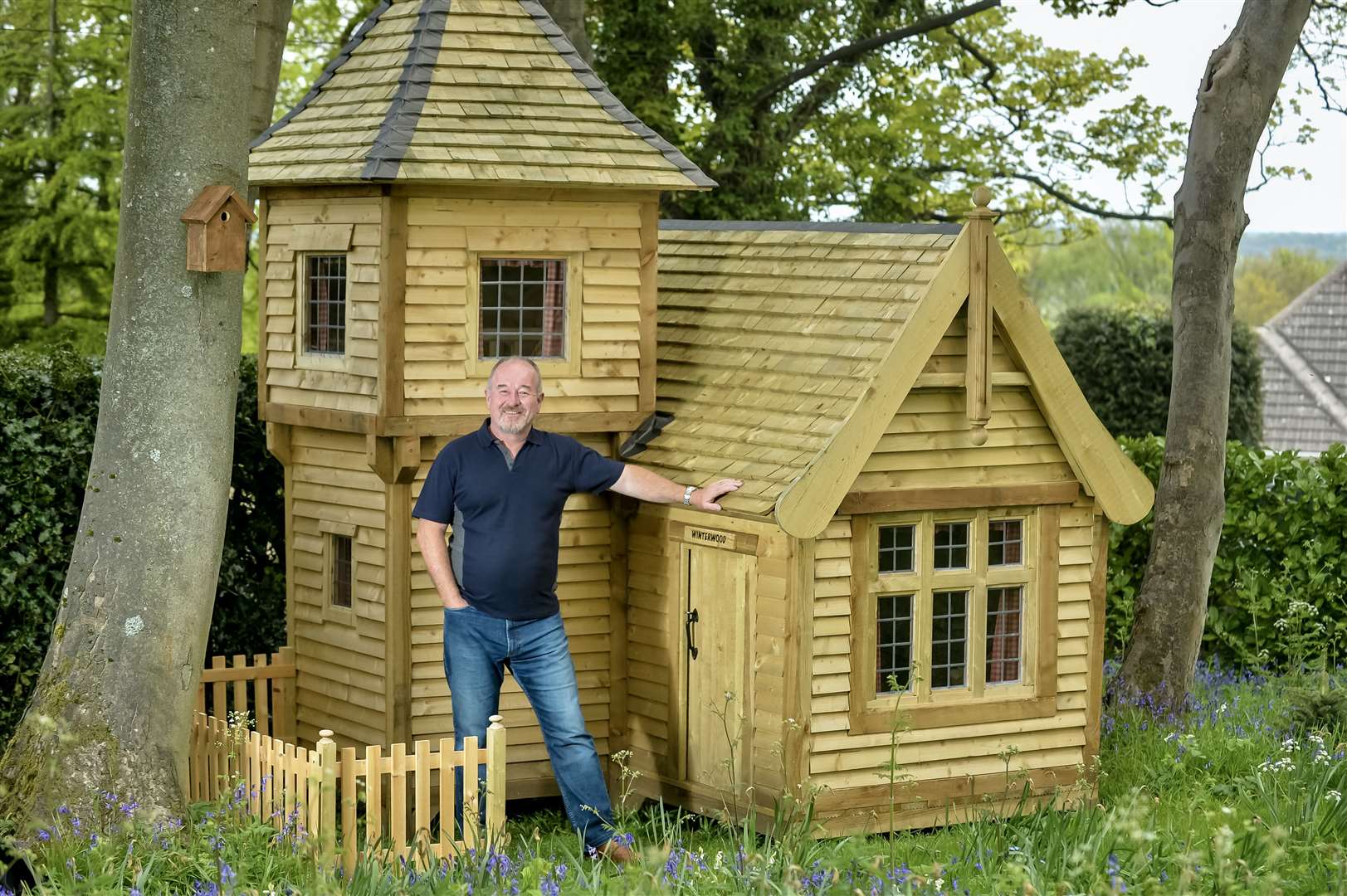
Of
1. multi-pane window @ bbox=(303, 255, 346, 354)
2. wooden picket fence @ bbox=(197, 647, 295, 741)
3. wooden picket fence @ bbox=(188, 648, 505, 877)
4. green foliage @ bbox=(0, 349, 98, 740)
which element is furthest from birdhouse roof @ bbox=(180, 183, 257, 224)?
wooden picket fence @ bbox=(197, 647, 295, 741)

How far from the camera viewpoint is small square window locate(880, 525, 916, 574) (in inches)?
398

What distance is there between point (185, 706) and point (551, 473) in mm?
2399

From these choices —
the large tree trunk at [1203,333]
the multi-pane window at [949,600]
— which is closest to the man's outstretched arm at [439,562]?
the multi-pane window at [949,600]

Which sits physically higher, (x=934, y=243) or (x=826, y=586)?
(x=934, y=243)

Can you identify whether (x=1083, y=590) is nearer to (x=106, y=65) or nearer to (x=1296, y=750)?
(x=1296, y=750)

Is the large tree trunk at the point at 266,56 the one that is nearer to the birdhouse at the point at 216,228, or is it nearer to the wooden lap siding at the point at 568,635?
the wooden lap siding at the point at 568,635

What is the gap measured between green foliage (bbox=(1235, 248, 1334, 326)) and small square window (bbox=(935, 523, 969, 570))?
8286 cm

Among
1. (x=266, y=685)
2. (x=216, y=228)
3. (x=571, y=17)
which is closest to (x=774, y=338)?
(x=216, y=228)

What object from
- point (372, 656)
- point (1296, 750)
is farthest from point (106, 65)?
point (1296, 750)

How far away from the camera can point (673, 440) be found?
428 inches

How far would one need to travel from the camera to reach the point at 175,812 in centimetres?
899

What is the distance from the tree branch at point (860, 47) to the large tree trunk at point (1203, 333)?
1077cm

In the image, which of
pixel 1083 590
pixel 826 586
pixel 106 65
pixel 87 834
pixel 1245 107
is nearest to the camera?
pixel 87 834

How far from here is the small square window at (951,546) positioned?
1022cm
